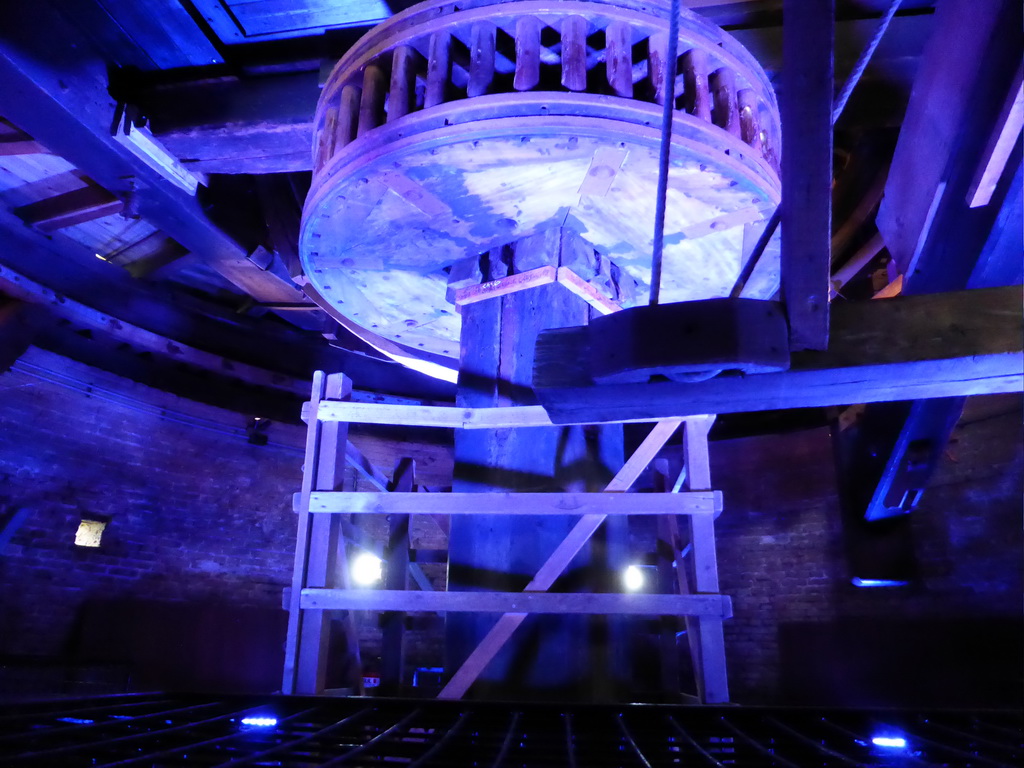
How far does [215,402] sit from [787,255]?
781cm

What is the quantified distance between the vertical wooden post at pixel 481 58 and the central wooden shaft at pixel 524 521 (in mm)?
1312

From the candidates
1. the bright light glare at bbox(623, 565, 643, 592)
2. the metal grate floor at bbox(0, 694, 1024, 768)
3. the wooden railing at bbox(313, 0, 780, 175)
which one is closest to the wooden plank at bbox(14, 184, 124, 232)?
the wooden railing at bbox(313, 0, 780, 175)

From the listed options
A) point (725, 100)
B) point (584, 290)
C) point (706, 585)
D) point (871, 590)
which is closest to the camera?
point (706, 585)

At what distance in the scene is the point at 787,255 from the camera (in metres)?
2.03

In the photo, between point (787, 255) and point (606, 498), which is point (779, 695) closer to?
point (606, 498)

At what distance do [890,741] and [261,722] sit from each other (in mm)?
2138

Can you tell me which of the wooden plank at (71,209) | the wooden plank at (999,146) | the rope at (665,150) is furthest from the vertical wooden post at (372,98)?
the wooden plank at (71,209)

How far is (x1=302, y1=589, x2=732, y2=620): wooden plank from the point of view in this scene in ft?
10.6

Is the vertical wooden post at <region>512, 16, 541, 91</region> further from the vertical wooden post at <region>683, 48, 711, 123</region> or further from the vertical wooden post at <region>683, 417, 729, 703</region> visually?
the vertical wooden post at <region>683, 417, 729, 703</region>

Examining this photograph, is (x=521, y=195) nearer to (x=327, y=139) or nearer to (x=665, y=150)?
(x=327, y=139)

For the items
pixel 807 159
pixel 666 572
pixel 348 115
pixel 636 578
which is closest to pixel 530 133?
pixel 348 115

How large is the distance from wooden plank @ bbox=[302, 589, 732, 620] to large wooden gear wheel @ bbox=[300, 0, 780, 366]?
1966 mm

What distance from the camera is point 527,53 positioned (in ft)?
10.8

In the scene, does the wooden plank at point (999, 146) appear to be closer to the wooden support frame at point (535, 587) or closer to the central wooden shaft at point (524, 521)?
the wooden support frame at point (535, 587)
